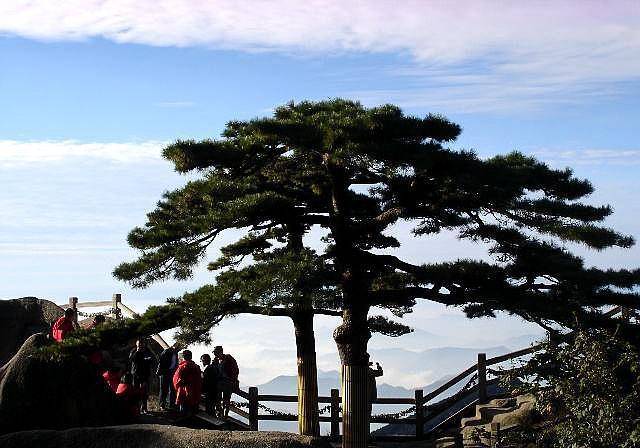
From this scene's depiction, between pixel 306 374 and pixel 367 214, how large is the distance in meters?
4.04

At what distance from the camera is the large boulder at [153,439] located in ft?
44.7

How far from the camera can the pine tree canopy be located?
2147 centimetres

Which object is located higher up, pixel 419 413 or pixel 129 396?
pixel 419 413

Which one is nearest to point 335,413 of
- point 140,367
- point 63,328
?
point 140,367

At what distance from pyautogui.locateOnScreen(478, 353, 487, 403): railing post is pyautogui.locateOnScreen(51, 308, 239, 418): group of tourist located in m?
6.40

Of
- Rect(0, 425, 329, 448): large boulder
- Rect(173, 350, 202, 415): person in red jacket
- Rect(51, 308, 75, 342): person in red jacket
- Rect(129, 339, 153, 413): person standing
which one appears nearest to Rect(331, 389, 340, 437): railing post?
Rect(129, 339, 153, 413): person standing

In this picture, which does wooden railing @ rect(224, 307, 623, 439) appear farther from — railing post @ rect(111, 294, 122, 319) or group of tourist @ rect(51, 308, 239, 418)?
railing post @ rect(111, 294, 122, 319)

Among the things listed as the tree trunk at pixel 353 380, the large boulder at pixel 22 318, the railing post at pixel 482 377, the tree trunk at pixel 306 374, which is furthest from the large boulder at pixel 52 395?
the large boulder at pixel 22 318

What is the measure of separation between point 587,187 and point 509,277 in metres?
2.65

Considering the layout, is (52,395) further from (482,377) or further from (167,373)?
(482,377)

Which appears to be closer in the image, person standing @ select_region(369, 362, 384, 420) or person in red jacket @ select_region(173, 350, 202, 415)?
person in red jacket @ select_region(173, 350, 202, 415)

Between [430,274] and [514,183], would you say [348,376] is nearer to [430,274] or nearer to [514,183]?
[430,274]

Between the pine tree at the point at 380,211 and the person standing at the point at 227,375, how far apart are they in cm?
391

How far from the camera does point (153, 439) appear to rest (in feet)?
46.1
